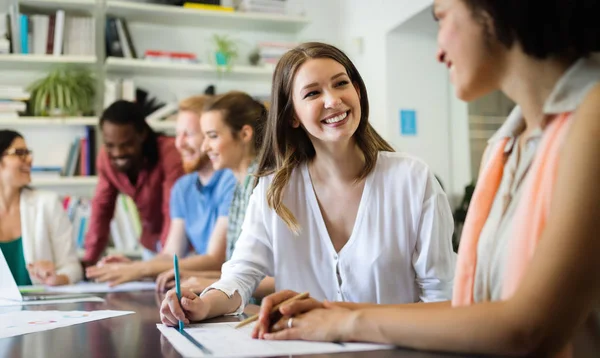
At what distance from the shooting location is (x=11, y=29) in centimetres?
375

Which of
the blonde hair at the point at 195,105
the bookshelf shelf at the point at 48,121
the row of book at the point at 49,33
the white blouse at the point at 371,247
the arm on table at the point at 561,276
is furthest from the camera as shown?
the row of book at the point at 49,33

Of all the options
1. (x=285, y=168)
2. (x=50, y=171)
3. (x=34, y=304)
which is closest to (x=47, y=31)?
(x=50, y=171)

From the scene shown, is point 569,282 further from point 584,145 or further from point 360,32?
point 360,32

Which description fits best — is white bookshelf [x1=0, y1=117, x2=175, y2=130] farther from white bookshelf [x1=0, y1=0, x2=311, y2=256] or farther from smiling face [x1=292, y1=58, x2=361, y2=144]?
smiling face [x1=292, y1=58, x2=361, y2=144]

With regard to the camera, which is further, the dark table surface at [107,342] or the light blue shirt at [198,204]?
the light blue shirt at [198,204]

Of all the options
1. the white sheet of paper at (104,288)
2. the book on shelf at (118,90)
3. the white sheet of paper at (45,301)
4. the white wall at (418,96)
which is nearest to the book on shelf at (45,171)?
the book on shelf at (118,90)

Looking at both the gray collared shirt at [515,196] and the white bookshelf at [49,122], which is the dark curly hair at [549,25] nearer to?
the gray collared shirt at [515,196]

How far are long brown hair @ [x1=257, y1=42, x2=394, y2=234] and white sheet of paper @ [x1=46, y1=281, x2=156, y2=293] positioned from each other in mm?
693

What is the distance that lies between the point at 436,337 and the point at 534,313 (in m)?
0.13

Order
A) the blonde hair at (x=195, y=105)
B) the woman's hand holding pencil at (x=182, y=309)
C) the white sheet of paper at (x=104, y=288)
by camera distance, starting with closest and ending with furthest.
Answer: the woman's hand holding pencil at (x=182, y=309), the white sheet of paper at (x=104, y=288), the blonde hair at (x=195, y=105)

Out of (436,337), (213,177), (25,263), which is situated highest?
(213,177)

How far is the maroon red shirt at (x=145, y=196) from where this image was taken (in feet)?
9.16

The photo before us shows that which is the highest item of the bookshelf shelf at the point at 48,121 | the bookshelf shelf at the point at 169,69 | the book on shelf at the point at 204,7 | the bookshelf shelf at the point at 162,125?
the book on shelf at the point at 204,7

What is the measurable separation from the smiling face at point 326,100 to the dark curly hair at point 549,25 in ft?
2.44
